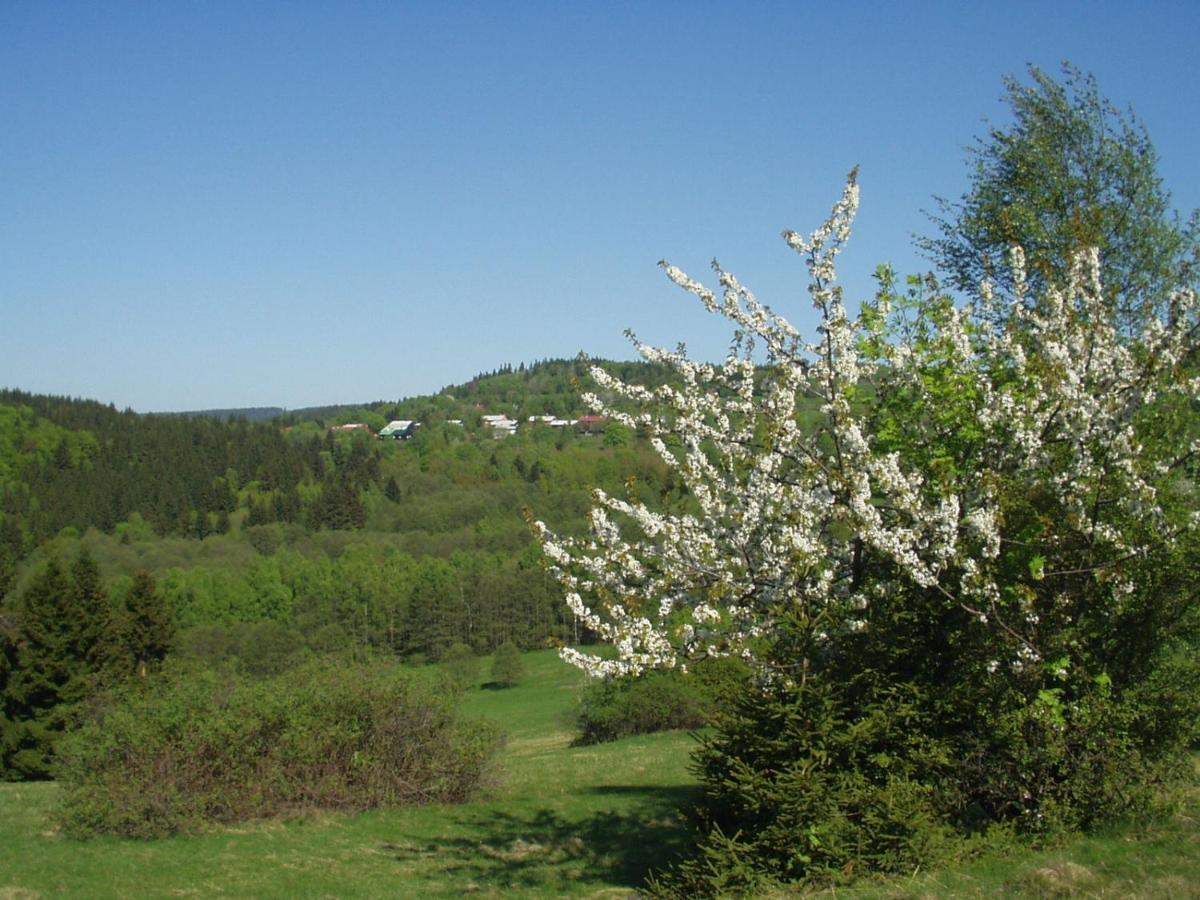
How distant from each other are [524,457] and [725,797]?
515ft

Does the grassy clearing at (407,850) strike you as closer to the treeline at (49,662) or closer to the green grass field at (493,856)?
the green grass field at (493,856)

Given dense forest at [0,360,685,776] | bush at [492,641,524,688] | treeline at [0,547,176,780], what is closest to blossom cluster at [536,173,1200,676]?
treeline at [0,547,176,780]

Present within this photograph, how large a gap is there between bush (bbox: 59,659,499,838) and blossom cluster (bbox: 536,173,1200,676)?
12254mm

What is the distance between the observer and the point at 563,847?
15.1 m

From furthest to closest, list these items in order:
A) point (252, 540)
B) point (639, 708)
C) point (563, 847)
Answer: point (252, 540) → point (639, 708) → point (563, 847)

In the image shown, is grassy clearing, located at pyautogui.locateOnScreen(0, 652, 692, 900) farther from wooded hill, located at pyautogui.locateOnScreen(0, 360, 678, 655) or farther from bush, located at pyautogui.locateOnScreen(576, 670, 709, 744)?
wooded hill, located at pyautogui.locateOnScreen(0, 360, 678, 655)

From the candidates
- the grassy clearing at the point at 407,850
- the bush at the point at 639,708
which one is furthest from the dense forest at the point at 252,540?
the grassy clearing at the point at 407,850

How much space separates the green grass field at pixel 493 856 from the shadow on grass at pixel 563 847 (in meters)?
0.04

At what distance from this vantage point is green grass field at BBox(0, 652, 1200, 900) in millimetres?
7914

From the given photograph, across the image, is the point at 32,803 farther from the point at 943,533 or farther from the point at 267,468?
the point at 267,468

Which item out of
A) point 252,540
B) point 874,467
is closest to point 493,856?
point 874,467

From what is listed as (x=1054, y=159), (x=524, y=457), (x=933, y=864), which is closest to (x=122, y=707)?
(x=933, y=864)

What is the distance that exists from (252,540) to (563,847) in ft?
399

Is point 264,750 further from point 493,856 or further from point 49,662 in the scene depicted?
point 49,662
